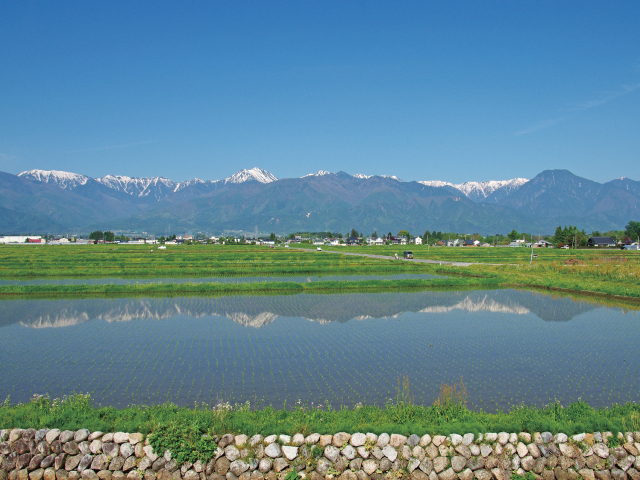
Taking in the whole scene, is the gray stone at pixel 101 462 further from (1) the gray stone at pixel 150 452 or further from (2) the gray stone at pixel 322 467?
(2) the gray stone at pixel 322 467

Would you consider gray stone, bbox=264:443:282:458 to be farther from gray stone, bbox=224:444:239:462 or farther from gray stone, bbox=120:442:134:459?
gray stone, bbox=120:442:134:459

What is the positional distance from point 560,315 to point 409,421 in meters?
15.8

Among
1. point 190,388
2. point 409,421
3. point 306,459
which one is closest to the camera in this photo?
point 306,459

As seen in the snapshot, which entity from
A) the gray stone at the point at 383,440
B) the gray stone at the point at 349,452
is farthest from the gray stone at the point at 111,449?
the gray stone at the point at 383,440

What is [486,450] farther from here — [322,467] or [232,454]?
[232,454]

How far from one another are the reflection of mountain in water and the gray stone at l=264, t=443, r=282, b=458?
1076 centimetres

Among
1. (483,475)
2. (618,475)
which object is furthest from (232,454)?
(618,475)

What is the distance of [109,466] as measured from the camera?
666 cm

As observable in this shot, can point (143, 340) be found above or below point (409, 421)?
below

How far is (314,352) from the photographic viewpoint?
43.5ft

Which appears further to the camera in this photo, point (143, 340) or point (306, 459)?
point (143, 340)

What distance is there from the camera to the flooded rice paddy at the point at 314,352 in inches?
394

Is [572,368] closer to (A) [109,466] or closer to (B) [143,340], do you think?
(A) [109,466]

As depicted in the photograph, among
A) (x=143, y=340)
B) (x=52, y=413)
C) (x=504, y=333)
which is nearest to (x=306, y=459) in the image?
(x=52, y=413)
